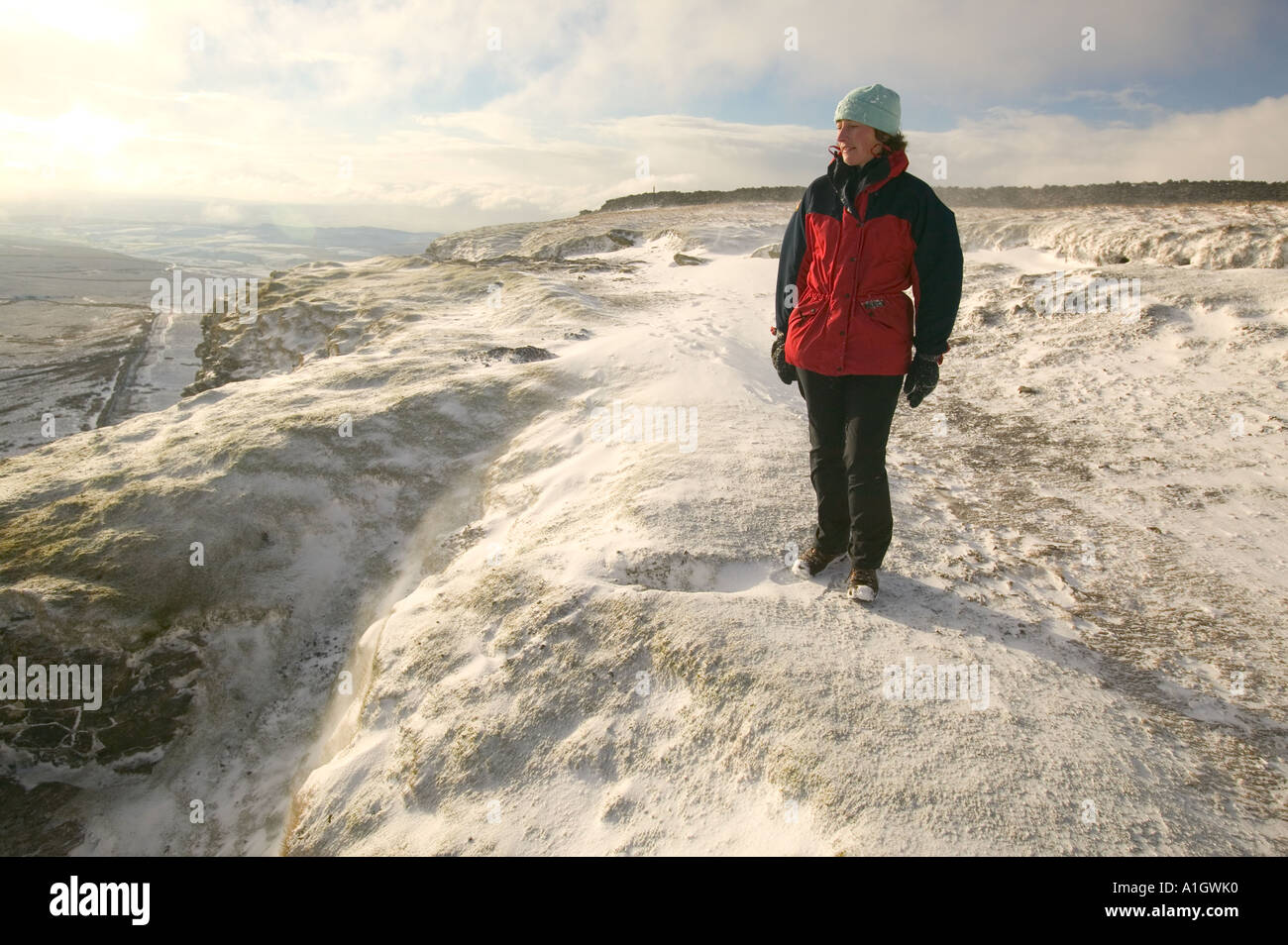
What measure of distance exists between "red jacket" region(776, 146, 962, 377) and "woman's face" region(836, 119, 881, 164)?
0.20 feet

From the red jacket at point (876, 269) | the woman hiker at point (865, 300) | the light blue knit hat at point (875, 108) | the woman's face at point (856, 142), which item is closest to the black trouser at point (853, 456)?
the woman hiker at point (865, 300)

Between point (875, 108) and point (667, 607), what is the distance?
3.26m

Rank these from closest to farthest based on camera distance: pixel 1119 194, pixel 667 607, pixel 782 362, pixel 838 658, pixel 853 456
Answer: pixel 838 658 → pixel 853 456 → pixel 667 607 → pixel 782 362 → pixel 1119 194

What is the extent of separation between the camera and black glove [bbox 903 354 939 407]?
4.06 meters

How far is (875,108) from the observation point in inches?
152

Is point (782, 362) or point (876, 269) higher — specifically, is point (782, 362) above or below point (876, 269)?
below

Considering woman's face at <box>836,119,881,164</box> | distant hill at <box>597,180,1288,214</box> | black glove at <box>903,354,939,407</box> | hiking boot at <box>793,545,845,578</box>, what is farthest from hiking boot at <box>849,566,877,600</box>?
distant hill at <box>597,180,1288,214</box>

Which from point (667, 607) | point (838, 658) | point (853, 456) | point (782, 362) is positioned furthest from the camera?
point (782, 362)

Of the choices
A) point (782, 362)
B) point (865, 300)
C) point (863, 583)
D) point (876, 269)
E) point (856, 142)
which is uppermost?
point (856, 142)

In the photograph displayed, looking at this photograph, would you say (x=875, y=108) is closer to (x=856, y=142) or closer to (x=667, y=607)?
(x=856, y=142)

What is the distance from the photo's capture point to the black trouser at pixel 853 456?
421 centimetres

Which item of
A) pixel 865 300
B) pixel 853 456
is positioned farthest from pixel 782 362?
pixel 853 456

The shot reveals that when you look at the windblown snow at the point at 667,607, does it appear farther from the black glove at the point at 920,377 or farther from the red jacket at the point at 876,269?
the red jacket at the point at 876,269

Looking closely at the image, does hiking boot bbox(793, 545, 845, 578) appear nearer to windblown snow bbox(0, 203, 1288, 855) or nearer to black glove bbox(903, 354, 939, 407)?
windblown snow bbox(0, 203, 1288, 855)
